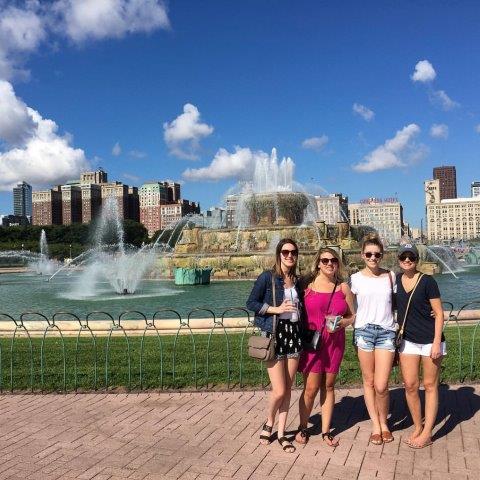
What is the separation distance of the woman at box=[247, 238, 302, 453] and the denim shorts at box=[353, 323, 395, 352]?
602 millimetres

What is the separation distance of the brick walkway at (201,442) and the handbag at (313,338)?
1.00 meters

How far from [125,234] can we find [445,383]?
366 feet

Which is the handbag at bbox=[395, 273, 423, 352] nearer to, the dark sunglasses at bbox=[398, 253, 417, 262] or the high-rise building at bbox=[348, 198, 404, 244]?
the dark sunglasses at bbox=[398, 253, 417, 262]

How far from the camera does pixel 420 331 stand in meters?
5.05

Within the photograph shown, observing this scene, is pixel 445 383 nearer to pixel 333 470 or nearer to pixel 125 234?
pixel 333 470

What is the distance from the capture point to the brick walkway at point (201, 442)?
15.6 feet

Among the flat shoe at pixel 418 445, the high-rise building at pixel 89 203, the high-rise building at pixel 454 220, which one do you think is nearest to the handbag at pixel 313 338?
the flat shoe at pixel 418 445

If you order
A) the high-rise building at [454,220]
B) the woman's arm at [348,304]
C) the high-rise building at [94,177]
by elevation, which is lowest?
the woman's arm at [348,304]

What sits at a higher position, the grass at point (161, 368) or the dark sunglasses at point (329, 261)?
the dark sunglasses at point (329, 261)

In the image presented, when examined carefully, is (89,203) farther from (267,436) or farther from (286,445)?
(286,445)

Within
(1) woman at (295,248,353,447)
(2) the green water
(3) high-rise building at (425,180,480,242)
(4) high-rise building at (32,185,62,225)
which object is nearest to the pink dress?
(1) woman at (295,248,353,447)

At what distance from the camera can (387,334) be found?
5137 millimetres

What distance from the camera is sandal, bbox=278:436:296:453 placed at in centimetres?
514

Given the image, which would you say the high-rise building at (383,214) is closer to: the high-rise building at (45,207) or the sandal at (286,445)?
the high-rise building at (45,207)
